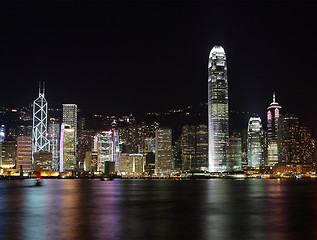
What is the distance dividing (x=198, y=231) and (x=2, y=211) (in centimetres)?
2813

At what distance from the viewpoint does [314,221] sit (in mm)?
42969

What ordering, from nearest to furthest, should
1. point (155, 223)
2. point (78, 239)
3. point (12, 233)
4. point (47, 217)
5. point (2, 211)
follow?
1. point (78, 239)
2. point (12, 233)
3. point (155, 223)
4. point (47, 217)
5. point (2, 211)

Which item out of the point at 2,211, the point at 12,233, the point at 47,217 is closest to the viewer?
the point at 12,233

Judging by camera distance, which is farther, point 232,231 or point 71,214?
point 71,214

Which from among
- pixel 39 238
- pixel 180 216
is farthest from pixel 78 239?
pixel 180 216

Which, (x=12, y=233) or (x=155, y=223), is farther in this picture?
(x=155, y=223)

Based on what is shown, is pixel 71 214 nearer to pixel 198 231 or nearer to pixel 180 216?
pixel 180 216

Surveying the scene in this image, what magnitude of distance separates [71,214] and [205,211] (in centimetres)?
1647

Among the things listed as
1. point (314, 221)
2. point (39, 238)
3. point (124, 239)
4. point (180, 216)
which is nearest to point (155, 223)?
point (180, 216)

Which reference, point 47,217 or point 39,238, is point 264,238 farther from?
point 47,217

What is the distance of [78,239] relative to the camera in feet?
101

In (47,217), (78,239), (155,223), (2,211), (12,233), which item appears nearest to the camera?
(78,239)

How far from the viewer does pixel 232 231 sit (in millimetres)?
35469

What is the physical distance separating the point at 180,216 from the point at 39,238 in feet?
62.6
